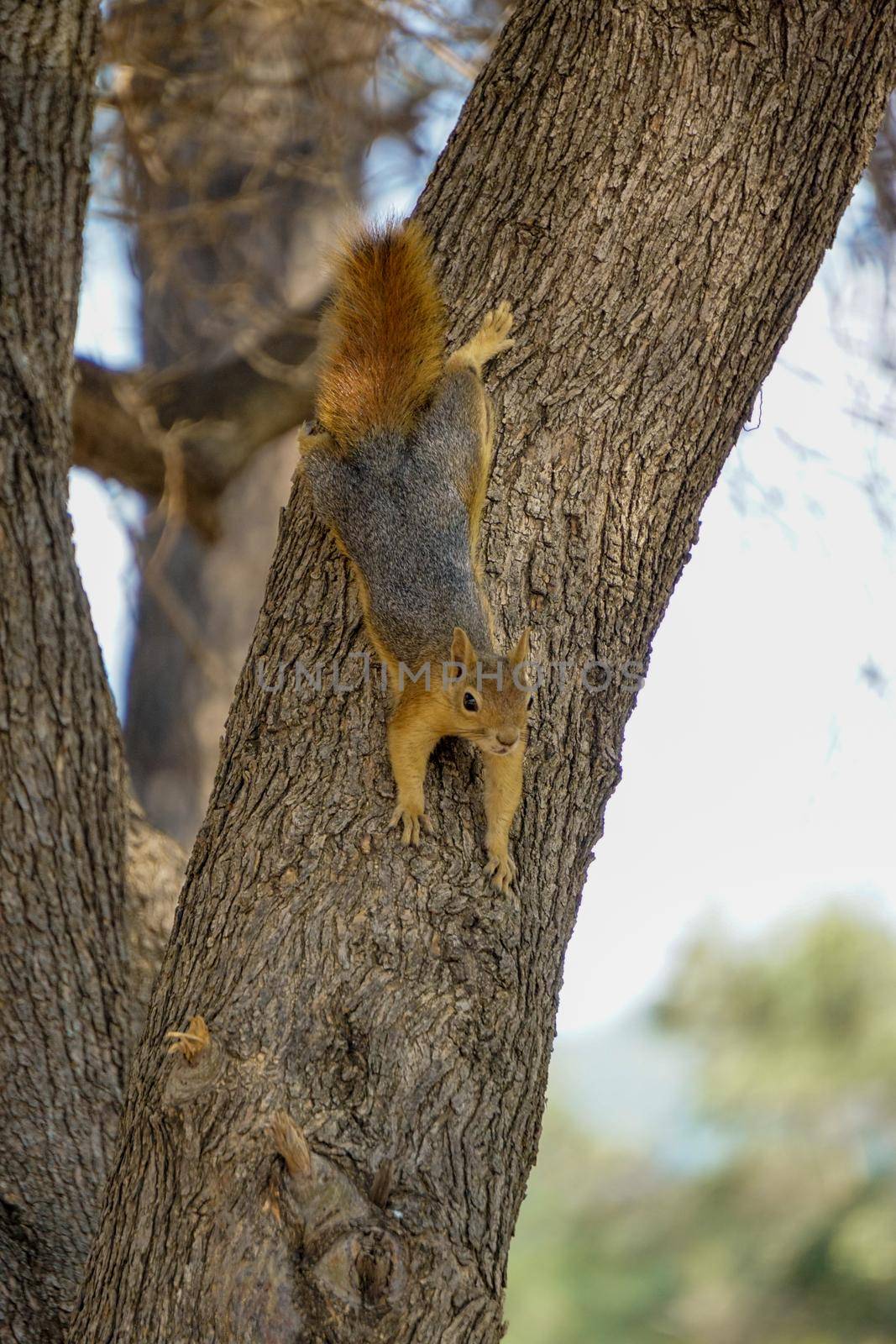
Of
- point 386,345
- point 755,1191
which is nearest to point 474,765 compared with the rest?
point 386,345

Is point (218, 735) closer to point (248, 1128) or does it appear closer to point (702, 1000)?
point (702, 1000)

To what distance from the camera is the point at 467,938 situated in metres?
2.25

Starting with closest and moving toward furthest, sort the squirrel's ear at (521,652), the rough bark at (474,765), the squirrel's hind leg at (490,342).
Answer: the rough bark at (474,765), the squirrel's ear at (521,652), the squirrel's hind leg at (490,342)

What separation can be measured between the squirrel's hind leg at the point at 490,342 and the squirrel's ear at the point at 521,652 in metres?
0.60

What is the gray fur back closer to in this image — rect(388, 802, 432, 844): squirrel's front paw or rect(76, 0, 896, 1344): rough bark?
rect(76, 0, 896, 1344): rough bark

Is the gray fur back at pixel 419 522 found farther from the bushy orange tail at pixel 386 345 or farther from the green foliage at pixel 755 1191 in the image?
the green foliage at pixel 755 1191

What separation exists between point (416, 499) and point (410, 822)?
77 cm

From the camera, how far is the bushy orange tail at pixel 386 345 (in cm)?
293

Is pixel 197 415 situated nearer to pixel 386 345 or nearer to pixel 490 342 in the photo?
pixel 386 345

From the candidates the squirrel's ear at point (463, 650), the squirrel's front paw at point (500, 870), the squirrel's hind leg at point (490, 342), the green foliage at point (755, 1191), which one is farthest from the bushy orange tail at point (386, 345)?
the green foliage at point (755, 1191)

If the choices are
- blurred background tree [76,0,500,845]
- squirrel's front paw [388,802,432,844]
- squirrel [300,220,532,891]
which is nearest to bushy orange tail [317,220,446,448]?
squirrel [300,220,532,891]

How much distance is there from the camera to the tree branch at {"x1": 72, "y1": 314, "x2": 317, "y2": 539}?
592cm

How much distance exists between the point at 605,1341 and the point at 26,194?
20.1ft

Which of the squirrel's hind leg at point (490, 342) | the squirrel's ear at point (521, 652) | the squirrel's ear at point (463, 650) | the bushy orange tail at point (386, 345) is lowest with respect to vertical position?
the squirrel's ear at point (521, 652)
